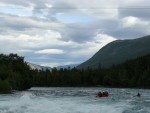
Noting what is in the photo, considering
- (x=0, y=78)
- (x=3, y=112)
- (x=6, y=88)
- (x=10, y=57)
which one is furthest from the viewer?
(x=10, y=57)

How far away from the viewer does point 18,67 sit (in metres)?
166

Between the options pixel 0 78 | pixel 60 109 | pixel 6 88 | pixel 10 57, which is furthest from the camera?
pixel 10 57

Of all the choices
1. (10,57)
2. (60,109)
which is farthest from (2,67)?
(60,109)

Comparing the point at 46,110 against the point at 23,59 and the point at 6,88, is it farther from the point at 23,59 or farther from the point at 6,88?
the point at 23,59

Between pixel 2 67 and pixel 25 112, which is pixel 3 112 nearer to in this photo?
pixel 25 112

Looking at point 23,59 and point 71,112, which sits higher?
point 23,59

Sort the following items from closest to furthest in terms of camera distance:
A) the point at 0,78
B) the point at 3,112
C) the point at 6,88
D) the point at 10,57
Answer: the point at 3,112 → the point at 6,88 → the point at 0,78 → the point at 10,57

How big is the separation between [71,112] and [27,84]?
118886 mm

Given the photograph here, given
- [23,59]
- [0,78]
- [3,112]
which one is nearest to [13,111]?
[3,112]

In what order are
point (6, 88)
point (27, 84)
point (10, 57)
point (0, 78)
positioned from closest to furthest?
point (6, 88) < point (0, 78) < point (27, 84) < point (10, 57)

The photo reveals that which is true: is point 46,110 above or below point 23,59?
below

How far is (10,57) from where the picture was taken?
172 meters

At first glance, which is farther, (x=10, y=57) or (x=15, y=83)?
(x=10, y=57)

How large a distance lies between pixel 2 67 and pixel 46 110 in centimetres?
10885
